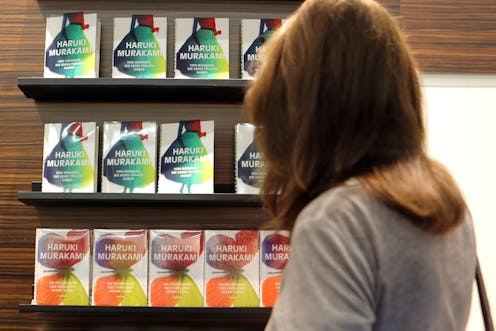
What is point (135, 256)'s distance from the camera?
217 cm

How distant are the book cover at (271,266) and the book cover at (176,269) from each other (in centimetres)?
21

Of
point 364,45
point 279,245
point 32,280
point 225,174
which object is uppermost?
point 364,45

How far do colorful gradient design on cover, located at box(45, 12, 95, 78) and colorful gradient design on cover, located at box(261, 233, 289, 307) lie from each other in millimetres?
912

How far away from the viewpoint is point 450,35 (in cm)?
258

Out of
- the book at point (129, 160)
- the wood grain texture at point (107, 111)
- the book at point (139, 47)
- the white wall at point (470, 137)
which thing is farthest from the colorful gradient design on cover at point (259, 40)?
the white wall at point (470, 137)

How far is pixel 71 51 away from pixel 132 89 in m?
Result: 0.26

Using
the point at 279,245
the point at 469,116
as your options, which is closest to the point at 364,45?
the point at 279,245

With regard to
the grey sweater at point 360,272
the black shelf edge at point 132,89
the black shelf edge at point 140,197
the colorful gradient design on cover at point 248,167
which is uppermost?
the black shelf edge at point 132,89

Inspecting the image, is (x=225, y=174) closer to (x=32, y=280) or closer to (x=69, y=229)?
(x=69, y=229)

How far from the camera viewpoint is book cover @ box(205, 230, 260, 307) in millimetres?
2166

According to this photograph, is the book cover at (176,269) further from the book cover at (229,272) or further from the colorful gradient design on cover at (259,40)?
the colorful gradient design on cover at (259,40)

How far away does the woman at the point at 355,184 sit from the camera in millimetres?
800

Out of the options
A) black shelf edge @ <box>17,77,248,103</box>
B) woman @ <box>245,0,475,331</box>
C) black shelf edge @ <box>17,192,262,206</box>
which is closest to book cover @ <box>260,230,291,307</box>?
black shelf edge @ <box>17,192,262,206</box>

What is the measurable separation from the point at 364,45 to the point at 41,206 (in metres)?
1.81
